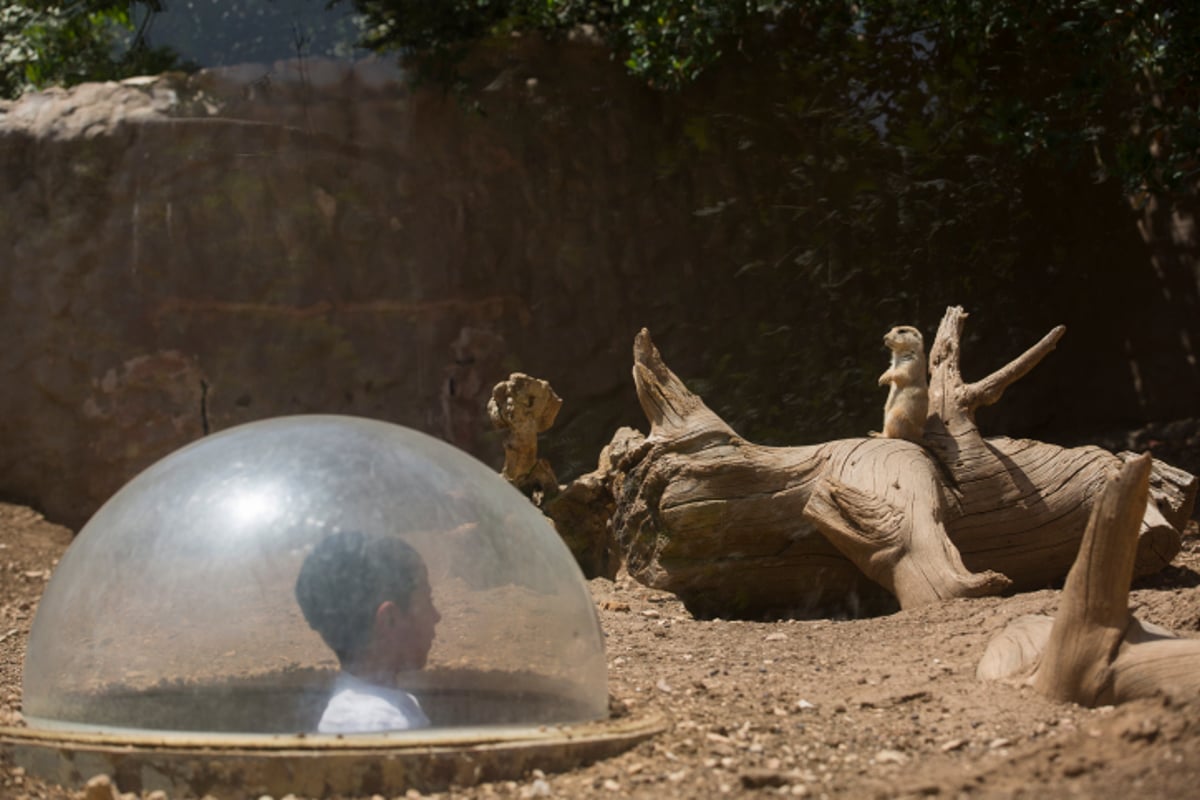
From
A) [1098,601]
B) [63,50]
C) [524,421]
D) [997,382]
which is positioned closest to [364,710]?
[1098,601]

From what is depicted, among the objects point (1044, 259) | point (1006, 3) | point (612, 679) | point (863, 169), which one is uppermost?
point (1006, 3)

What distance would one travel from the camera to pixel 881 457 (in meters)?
5.83

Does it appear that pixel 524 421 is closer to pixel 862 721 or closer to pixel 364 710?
pixel 862 721

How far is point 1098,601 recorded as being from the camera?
3.32 m

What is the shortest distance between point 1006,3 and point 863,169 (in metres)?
1.79

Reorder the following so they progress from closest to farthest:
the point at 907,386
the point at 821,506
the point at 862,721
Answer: the point at 862,721 → the point at 821,506 → the point at 907,386

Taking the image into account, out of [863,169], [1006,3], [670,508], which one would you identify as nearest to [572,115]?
[863,169]

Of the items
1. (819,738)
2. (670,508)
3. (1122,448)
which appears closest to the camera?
(819,738)

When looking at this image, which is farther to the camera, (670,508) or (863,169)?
(863,169)

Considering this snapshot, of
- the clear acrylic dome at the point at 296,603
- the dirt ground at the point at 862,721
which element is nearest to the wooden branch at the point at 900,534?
the dirt ground at the point at 862,721

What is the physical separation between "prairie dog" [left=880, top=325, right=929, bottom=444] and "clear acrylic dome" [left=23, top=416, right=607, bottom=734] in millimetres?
2980

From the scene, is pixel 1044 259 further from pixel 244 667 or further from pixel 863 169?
pixel 244 667

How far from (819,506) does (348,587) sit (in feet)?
9.93

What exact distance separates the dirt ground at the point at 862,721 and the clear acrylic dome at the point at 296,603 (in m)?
0.28
